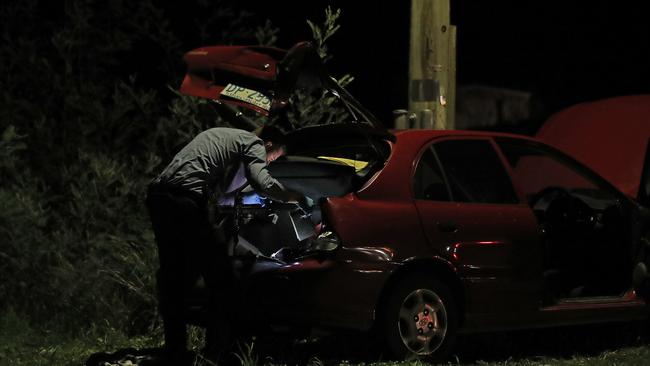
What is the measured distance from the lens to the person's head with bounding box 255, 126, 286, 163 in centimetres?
786

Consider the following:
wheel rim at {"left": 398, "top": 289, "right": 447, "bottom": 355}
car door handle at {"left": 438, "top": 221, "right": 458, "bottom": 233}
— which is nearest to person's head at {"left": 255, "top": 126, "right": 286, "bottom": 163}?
car door handle at {"left": 438, "top": 221, "right": 458, "bottom": 233}

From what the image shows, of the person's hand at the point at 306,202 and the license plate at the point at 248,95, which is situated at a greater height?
the license plate at the point at 248,95

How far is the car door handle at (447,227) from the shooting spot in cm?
743

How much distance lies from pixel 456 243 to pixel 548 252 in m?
1.62

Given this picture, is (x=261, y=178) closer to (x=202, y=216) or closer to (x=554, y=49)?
(x=202, y=216)

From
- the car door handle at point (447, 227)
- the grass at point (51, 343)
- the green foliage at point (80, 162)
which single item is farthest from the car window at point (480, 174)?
the green foliage at point (80, 162)

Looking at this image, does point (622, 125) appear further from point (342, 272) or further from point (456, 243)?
point (342, 272)

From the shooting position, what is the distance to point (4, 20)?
1234 cm

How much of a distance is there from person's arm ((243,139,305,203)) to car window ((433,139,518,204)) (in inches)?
47.8

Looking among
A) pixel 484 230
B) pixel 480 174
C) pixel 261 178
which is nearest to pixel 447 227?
pixel 484 230

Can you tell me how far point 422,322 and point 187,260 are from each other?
4.73 ft

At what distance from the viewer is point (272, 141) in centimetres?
794

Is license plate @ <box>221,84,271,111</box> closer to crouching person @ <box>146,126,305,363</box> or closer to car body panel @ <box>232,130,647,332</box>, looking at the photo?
crouching person @ <box>146,126,305,363</box>

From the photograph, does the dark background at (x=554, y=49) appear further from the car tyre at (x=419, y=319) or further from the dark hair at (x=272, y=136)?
the car tyre at (x=419, y=319)
